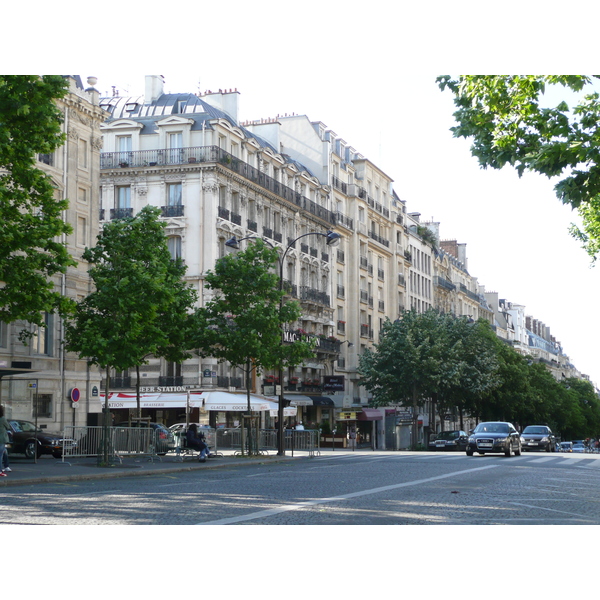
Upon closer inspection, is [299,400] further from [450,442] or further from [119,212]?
[119,212]

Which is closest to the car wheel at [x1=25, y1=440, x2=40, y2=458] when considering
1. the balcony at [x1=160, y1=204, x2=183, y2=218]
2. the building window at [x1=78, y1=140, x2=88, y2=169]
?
the building window at [x1=78, y1=140, x2=88, y2=169]

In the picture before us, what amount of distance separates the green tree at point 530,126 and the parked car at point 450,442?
42.5 m

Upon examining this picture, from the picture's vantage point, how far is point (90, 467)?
26.5 metres

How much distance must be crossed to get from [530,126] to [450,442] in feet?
142

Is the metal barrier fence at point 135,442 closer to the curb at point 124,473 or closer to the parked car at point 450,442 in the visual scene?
the curb at point 124,473

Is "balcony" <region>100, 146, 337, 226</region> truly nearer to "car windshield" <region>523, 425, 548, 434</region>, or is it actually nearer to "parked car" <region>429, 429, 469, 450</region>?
"parked car" <region>429, 429, 469, 450</region>

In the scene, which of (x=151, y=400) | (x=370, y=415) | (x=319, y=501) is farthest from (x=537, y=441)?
(x=319, y=501)

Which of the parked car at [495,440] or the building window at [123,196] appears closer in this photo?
the parked car at [495,440]

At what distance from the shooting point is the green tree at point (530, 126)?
1489 centimetres

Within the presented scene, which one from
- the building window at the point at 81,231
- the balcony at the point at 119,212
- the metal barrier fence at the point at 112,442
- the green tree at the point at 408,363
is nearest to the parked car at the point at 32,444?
the metal barrier fence at the point at 112,442

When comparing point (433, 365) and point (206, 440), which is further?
point (433, 365)

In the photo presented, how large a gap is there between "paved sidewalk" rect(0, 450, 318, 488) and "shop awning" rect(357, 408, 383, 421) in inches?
1121

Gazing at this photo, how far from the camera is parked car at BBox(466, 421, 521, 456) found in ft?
120
